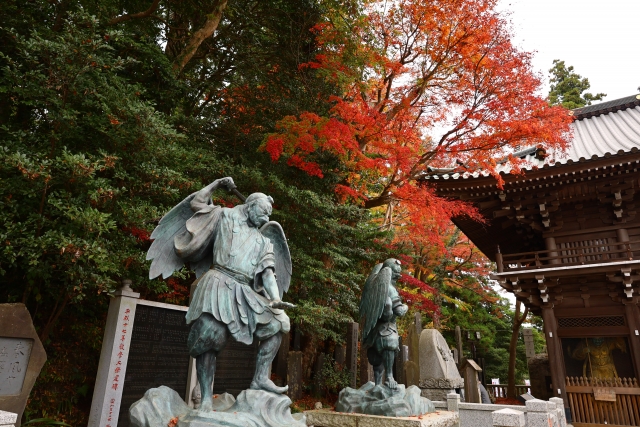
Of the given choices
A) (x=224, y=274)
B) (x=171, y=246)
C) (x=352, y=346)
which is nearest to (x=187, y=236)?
(x=171, y=246)

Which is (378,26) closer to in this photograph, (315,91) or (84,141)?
(315,91)

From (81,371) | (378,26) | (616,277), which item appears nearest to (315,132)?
(378,26)

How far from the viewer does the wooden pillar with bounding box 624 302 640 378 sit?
27.7 feet

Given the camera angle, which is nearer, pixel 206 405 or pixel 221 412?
pixel 221 412

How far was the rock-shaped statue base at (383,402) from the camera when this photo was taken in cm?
507

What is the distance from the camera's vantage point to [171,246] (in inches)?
145

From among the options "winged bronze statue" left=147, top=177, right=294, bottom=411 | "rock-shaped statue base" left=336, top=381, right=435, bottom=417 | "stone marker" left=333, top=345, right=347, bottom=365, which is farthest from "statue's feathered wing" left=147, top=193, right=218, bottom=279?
"stone marker" left=333, top=345, right=347, bottom=365

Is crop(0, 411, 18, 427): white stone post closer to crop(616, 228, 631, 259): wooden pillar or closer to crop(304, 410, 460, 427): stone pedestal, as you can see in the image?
crop(304, 410, 460, 427): stone pedestal

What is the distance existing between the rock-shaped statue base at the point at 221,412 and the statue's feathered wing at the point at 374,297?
2381mm

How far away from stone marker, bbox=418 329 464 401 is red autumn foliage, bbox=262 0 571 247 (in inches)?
117

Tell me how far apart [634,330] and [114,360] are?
1015cm

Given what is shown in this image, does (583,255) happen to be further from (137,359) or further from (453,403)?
(137,359)

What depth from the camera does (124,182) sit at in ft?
19.5

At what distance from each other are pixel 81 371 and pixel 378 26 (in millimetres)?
9823
